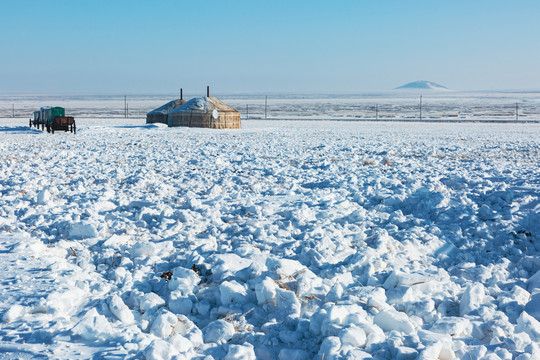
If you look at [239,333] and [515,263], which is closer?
[239,333]

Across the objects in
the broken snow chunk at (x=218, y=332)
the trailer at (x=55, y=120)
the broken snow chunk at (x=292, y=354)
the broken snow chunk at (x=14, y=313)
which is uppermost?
the trailer at (x=55, y=120)

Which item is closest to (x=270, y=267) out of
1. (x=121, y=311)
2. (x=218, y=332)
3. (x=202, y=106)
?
(x=218, y=332)

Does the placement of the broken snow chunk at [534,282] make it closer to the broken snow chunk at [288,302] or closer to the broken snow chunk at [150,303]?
the broken snow chunk at [288,302]

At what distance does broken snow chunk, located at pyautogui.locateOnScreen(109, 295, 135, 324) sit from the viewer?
3.48m

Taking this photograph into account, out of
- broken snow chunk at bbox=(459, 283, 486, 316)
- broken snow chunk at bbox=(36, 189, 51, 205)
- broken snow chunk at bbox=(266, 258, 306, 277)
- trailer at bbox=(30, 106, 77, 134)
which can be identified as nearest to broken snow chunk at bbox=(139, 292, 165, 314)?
broken snow chunk at bbox=(266, 258, 306, 277)

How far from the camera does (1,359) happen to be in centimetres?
296

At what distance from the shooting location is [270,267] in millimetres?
4348

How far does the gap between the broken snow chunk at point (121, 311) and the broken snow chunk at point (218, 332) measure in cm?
55

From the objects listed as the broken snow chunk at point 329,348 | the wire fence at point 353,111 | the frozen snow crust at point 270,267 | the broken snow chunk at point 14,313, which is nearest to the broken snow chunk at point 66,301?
the frozen snow crust at point 270,267

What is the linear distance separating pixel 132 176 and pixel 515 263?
6.75 meters

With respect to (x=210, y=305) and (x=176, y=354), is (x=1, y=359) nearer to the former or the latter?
(x=176, y=354)

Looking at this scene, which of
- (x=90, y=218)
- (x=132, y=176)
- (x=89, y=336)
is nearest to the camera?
(x=89, y=336)

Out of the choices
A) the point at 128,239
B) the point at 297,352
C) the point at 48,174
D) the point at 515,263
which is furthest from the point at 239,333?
the point at 48,174

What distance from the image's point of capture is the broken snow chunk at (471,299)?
12.1 ft
